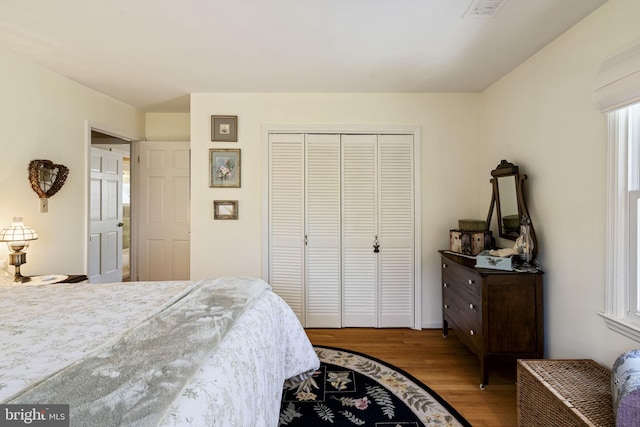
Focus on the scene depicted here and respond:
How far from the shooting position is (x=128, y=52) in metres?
2.30

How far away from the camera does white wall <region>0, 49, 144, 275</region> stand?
2.33 meters

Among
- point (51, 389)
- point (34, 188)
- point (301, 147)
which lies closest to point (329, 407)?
point (51, 389)

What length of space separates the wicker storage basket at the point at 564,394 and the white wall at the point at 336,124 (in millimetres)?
1505

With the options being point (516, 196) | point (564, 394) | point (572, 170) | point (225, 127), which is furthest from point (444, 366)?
point (225, 127)

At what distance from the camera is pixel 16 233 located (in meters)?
2.19

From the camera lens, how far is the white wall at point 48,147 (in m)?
2.33

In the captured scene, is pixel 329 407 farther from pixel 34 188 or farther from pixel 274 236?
pixel 34 188

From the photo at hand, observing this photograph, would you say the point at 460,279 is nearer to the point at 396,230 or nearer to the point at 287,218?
the point at 396,230

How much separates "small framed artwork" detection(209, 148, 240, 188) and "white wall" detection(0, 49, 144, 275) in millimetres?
1281

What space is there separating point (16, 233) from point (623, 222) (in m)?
3.97

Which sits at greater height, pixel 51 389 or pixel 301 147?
pixel 301 147

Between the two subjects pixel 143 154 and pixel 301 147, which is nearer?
pixel 301 147

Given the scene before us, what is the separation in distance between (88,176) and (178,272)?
1.48 metres

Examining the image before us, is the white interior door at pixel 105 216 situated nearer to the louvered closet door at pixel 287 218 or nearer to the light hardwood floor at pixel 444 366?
the louvered closet door at pixel 287 218
